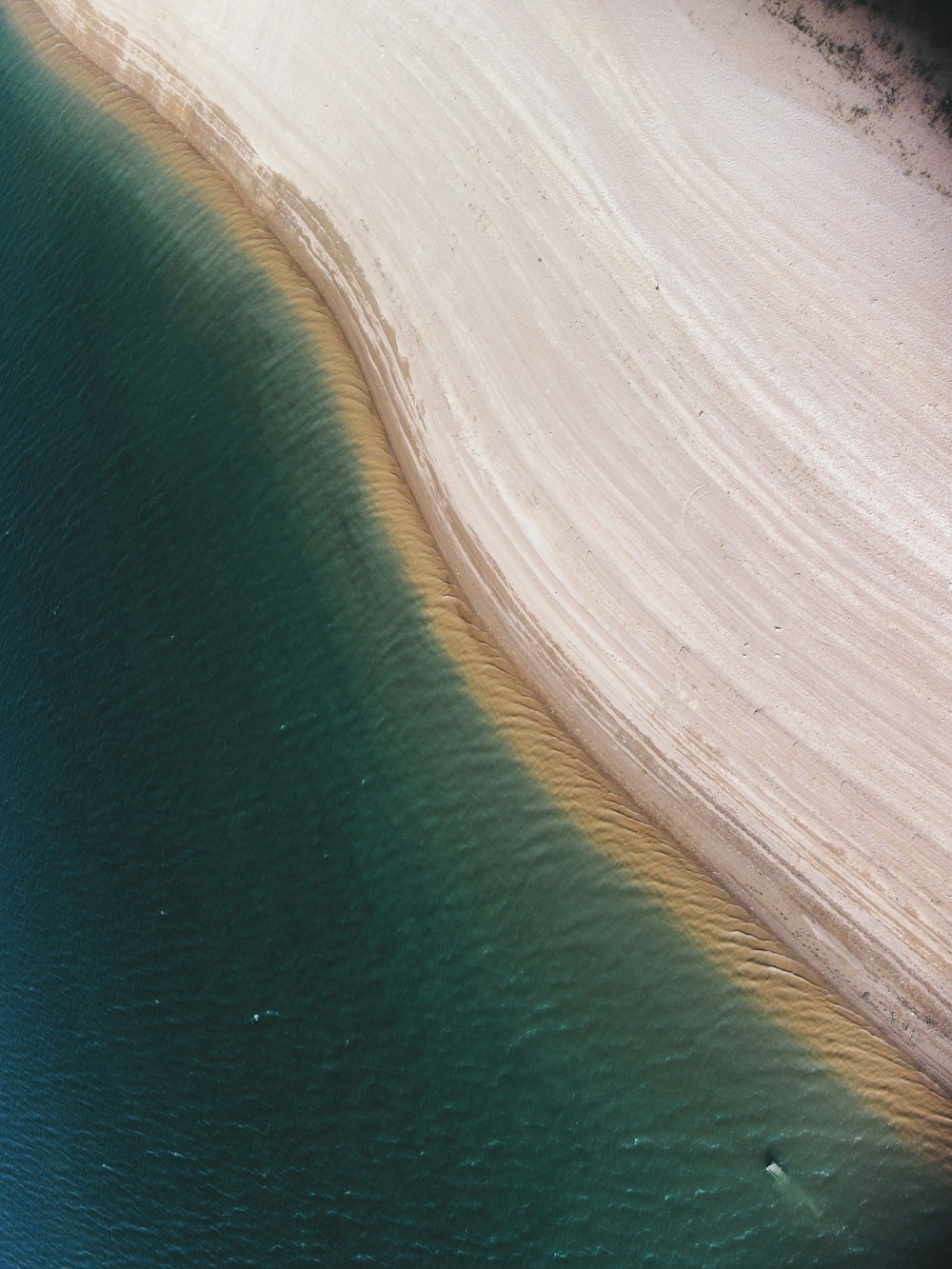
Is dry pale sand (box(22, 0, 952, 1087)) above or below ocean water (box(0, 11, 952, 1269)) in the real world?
above

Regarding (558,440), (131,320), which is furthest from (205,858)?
(131,320)

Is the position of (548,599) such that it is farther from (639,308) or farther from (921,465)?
(921,465)

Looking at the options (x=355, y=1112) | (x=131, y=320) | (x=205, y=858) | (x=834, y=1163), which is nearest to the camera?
(x=834, y=1163)

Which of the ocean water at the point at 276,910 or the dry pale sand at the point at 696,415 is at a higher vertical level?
the dry pale sand at the point at 696,415
